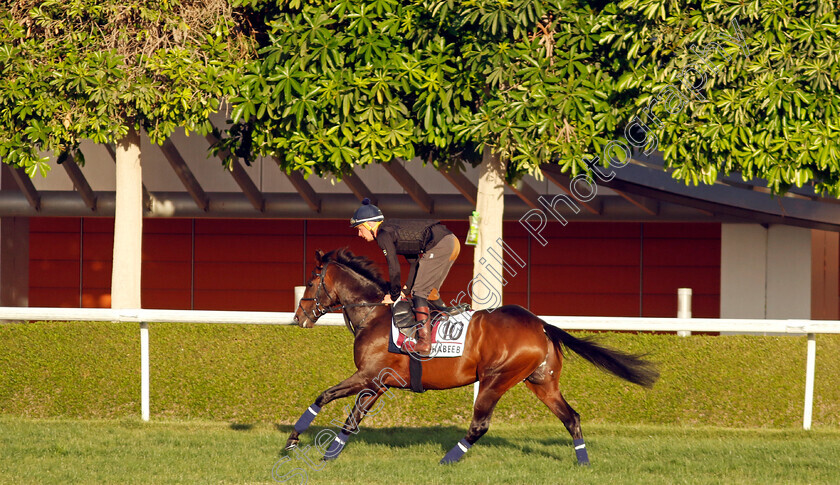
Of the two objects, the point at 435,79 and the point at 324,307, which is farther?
the point at 435,79

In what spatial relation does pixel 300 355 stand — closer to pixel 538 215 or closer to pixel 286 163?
pixel 286 163

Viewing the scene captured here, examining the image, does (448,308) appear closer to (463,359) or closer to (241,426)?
(463,359)

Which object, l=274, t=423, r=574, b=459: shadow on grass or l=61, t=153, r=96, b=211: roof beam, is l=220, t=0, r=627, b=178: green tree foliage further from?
l=61, t=153, r=96, b=211: roof beam

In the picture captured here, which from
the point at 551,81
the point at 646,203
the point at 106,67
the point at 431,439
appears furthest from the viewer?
the point at 646,203

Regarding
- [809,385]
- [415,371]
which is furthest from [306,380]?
[809,385]

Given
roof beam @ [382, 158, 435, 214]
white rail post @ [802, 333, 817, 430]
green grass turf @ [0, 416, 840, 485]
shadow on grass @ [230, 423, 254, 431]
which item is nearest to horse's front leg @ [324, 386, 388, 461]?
green grass turf @ [0, 416, 840, 485]

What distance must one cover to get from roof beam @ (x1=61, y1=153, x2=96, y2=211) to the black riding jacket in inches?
491

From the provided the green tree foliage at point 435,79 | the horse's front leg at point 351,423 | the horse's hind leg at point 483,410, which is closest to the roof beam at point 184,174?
the green tree foliage at point 435,79

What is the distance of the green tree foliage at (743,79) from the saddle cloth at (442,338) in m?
4.13

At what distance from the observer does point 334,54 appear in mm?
10344

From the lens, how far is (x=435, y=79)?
33.9 ft

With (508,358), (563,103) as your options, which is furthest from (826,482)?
(563,103)

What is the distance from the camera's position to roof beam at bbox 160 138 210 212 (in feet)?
57.3

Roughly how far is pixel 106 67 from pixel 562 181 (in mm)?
8196
